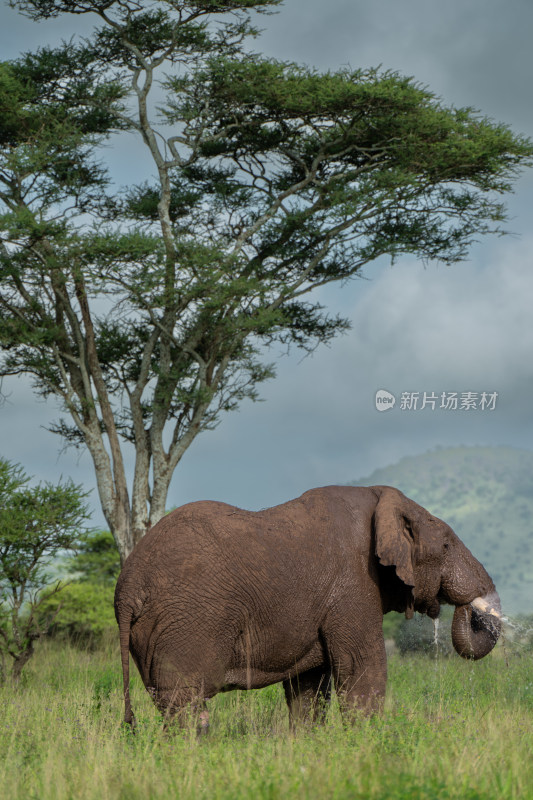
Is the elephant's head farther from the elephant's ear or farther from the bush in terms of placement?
the bush

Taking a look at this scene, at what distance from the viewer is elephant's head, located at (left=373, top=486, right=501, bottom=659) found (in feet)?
22.0

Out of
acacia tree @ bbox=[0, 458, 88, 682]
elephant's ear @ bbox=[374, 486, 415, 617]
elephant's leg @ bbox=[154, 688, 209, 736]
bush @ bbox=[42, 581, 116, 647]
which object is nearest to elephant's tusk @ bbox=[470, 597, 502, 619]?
elephant's ear @ bbox=[374, 486, 415, 617]

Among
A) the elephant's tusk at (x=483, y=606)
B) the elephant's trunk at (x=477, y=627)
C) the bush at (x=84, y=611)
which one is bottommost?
the elephant's trunk at (x=477, y=627)

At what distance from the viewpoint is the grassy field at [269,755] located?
4637mm

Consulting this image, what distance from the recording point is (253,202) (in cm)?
2070

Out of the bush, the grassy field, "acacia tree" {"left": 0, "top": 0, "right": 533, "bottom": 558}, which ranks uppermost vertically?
"acacia tree" {"left": 0, "top": 0, "right": 533, "bottom": 558}

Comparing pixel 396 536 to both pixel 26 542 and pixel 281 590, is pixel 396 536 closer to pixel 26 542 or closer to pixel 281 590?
pixel 281 590

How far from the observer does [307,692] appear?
7.14 metres

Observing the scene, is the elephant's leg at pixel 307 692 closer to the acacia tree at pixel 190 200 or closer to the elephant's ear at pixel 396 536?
the elephant's ear at pixel 396 536

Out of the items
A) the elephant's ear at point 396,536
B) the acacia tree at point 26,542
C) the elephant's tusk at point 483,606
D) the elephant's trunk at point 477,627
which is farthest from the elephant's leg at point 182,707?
the acacia tree at point 26,542

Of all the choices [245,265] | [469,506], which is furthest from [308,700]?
[469,506]

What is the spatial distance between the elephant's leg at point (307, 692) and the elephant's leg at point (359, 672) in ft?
1.54

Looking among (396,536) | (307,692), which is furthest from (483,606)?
(307,692)

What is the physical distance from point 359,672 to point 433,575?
91 cm
